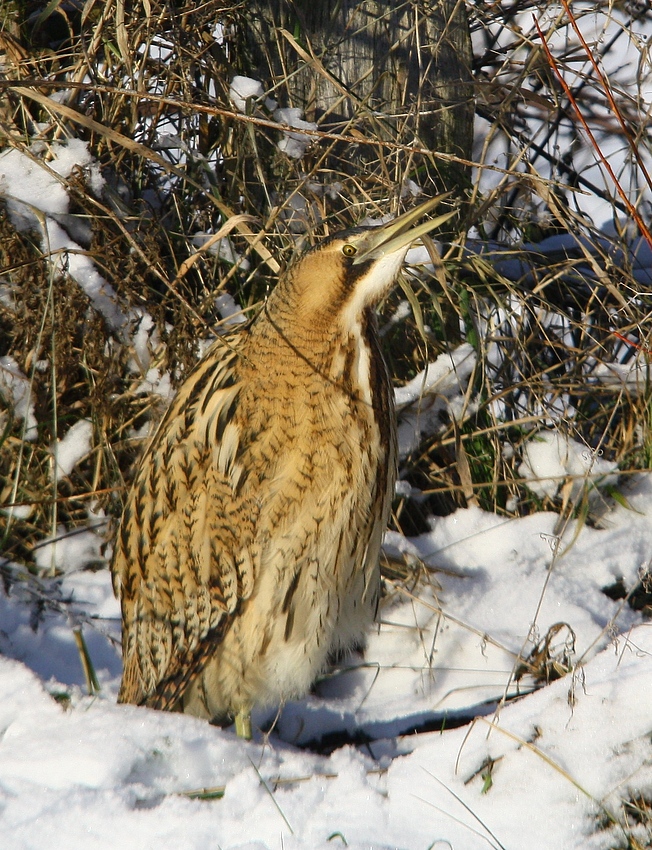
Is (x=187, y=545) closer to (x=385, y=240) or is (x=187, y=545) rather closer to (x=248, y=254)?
(x=385, y=240)

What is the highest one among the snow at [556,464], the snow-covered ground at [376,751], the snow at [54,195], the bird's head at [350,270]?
the snow at [54,195]

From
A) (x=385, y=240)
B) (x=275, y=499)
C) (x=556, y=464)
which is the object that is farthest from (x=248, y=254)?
(x=556, y=464)

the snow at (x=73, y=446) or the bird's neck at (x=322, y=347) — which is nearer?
the bird's neck at (x=322, y=347)

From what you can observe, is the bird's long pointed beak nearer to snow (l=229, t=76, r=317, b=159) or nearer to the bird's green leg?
snow (l=229, t=76, r=317, b=159)

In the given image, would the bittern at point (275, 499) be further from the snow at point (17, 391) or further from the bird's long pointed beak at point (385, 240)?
the snow at point (17, 391)

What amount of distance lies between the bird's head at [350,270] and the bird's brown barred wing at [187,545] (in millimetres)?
243

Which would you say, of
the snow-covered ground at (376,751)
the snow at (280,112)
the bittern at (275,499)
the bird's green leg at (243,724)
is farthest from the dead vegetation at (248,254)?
the bird's green leg at (243,724)

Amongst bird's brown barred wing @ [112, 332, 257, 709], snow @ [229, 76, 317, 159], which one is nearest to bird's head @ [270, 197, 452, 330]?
bird's brown barred wing @ [112, 332, 257, 709]

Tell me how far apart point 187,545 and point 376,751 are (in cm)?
68

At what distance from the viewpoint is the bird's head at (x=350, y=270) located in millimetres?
2146

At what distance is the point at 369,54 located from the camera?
2930 millimetres

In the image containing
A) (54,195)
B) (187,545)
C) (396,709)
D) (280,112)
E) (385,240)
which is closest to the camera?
(385,240)

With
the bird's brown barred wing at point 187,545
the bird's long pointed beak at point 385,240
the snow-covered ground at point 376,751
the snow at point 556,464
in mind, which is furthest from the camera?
the snow at point 556,464

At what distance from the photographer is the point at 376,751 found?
2.22 meters
